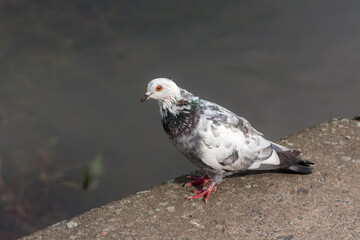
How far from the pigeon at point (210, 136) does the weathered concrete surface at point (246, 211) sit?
0.50ft

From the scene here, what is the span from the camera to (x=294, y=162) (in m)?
3.43

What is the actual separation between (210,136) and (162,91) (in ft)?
1.47

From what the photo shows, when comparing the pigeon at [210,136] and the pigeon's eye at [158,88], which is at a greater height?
the pigeon's eye at [158,88]

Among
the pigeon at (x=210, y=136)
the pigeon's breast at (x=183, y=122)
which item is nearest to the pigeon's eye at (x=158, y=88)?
the pigeon at (x=210, y=136)

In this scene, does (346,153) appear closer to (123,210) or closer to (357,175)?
(357,175)

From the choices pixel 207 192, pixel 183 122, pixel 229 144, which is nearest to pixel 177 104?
pixel 183 122

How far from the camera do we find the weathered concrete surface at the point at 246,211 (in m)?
3.00

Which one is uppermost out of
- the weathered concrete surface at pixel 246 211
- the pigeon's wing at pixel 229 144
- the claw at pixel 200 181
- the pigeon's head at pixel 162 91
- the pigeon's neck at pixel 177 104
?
the pigeon's head at pixel 162 91

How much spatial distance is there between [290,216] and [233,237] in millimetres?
437

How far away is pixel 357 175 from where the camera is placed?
348 centimetres

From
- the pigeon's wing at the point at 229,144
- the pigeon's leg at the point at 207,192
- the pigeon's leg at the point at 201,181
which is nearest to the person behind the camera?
the pigeon's wing at the point at 229,144

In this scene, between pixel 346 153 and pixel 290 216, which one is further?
pixel 346 153

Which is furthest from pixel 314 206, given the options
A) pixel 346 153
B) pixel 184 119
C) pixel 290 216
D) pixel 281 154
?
pixel 184 119

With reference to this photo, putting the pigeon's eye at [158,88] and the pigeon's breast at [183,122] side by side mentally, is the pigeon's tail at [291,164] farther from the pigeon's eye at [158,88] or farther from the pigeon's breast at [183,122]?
the pigeon's eye at [158,88]
